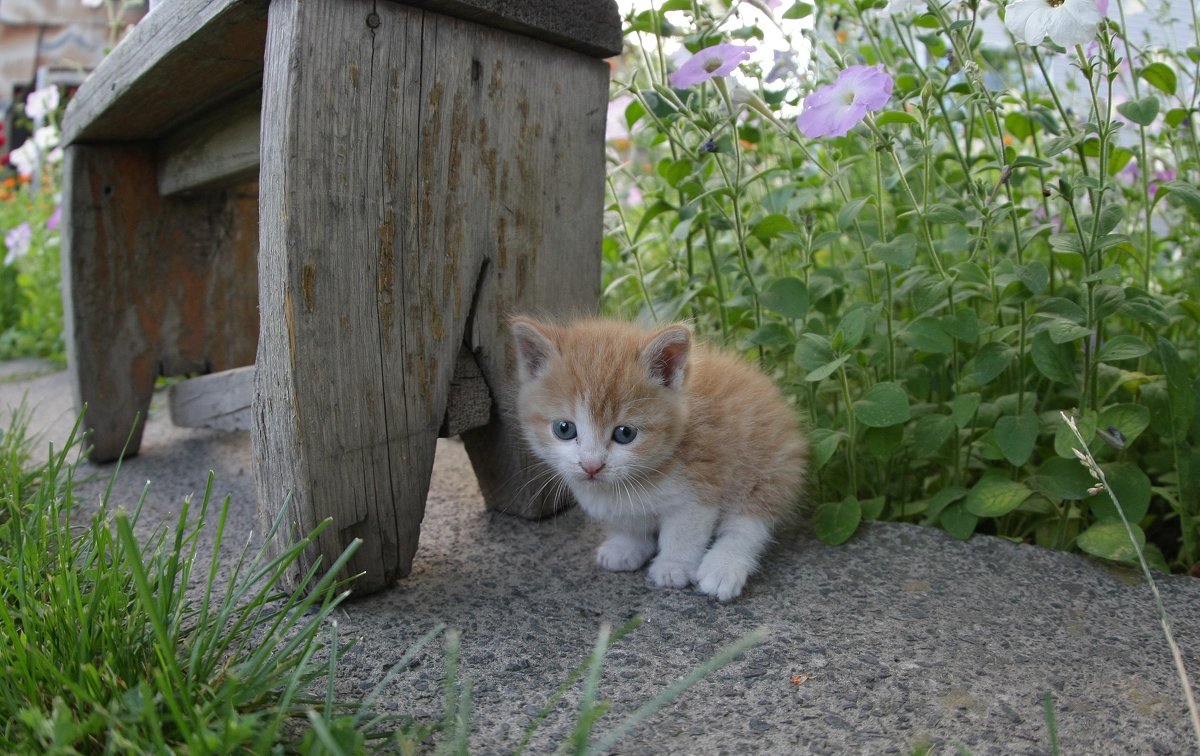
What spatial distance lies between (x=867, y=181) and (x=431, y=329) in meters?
1.68

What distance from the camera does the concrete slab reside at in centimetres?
132

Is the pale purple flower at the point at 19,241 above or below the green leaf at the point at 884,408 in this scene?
above

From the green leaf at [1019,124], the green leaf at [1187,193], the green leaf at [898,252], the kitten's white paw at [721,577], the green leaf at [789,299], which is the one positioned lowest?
the kitten's white paw at [721,577]

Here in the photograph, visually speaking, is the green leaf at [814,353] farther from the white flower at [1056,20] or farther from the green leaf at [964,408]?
the white flower at [1056,20]

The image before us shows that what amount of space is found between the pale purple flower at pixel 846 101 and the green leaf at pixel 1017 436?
67 cm

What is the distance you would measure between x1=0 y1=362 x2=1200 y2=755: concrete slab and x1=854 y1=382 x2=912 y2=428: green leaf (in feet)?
0.88

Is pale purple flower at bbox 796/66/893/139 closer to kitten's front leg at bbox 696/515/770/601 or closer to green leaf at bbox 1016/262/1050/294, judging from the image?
green leaf at bbox 1016/262/1050/294

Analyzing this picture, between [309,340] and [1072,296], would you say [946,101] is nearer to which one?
[1072,296]

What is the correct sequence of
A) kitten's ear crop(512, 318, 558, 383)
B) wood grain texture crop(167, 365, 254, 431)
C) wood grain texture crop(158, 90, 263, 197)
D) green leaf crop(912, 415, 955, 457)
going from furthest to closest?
wood grain texture crop(167, 365, 254, 431)
wood grain texture crop(158, 90, 263, 197)
green leaf crop(912, 415, 955, 457)
kitten's ear crop(512, 318, 558, 383)

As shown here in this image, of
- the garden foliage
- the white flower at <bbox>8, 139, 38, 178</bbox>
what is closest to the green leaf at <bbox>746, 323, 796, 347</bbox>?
the garden foliage

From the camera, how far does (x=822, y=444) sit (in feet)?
6.43

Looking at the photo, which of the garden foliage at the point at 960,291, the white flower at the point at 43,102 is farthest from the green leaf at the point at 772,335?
the white flower at the point at 43,102

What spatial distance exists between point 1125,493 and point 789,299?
775mm

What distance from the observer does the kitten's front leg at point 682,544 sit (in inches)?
72.2
